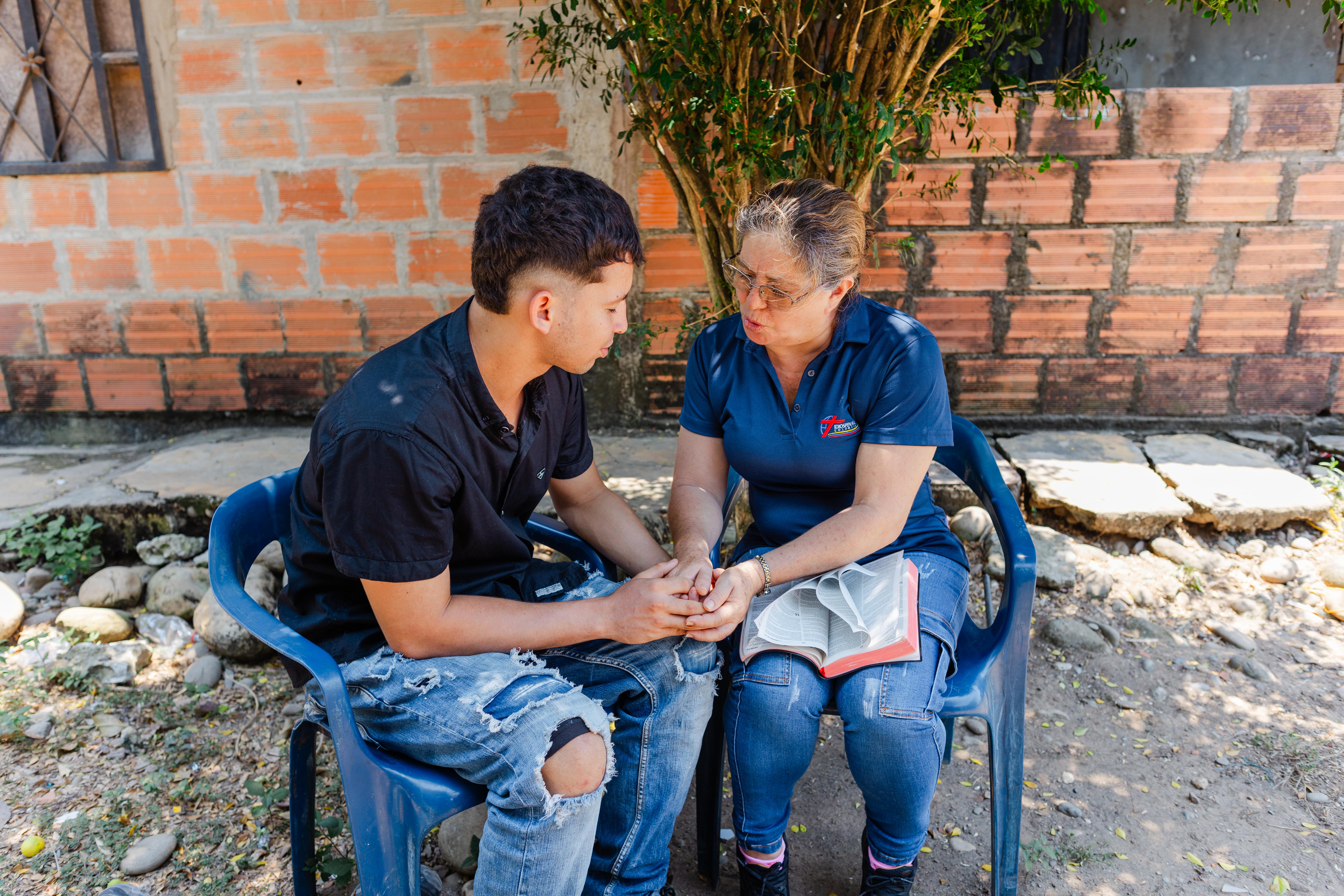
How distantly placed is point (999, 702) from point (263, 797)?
1.87 m

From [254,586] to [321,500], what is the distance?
163 cm

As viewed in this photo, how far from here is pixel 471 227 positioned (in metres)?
3.81

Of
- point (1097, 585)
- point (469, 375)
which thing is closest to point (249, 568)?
point (469, 375)

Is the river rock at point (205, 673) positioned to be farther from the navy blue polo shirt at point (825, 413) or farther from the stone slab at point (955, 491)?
the stone slab at point (955, 491)

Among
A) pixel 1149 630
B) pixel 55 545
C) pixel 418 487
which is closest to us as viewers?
pixel 418 487

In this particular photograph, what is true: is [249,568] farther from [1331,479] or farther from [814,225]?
[1331,479]

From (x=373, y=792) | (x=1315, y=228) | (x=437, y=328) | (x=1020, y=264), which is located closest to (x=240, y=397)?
(x=437, y=328)

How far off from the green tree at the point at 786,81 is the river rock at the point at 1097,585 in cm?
167

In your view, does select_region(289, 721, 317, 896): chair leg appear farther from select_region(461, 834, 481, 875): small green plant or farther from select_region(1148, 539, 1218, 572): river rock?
select_region(1148, 539, 1218, 572): river rock

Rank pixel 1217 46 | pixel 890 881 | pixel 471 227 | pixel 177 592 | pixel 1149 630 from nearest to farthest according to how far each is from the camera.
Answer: pixel 890 881, pixel 1149 630, pixel 177 592, pixel 471 227, pixel 1217 46

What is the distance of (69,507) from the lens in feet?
11.0

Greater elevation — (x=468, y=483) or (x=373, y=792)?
(x=468, y=483)

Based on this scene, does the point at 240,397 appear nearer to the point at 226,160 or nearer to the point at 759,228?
the point at 226,160

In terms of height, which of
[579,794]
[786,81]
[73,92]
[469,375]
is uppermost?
[73,92]
